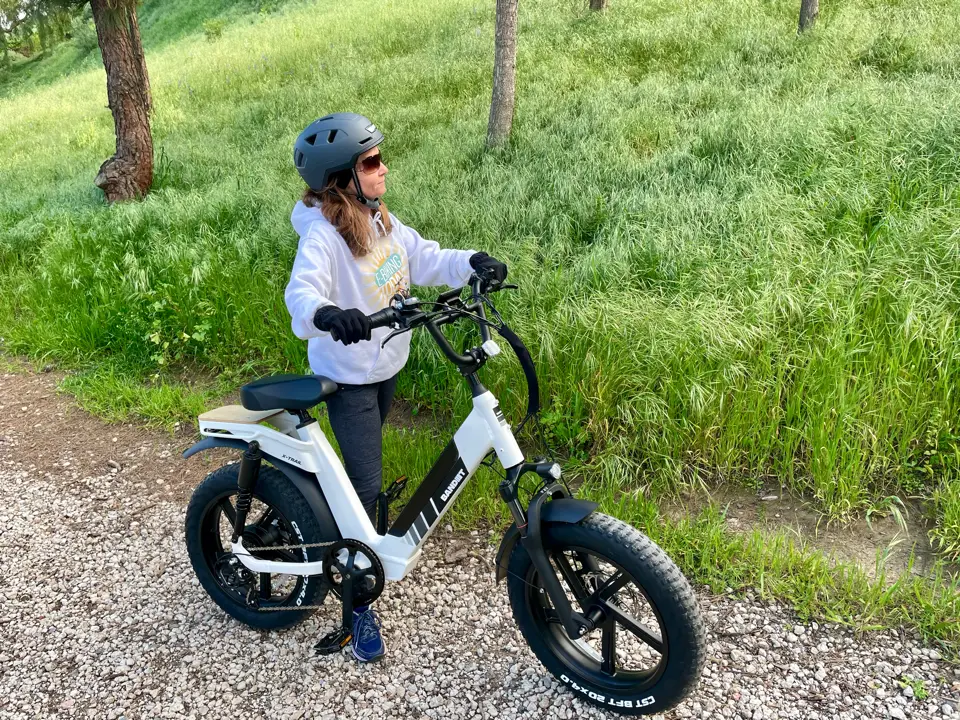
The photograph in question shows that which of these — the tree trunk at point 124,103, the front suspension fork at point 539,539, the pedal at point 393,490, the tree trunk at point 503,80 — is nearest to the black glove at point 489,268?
the front suspension fork at point 539,539

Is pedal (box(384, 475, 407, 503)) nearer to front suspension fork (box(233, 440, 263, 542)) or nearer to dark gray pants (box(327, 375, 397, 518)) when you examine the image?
dark gray pants (box(327, 375, 397, 518))

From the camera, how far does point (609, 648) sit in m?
2.54

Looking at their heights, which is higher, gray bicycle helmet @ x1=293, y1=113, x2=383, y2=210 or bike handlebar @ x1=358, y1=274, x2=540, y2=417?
gray bicycle helmet @ x1=293, y1=113, x2=383, y2=210

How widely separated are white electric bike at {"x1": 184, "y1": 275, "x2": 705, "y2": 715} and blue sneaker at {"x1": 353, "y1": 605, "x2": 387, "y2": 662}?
3.2 inches

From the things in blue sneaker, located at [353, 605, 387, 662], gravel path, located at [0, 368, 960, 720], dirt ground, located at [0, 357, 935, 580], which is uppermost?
blue sneaker, located at [353, 605, 387, 662]

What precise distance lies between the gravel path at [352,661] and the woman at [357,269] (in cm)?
23

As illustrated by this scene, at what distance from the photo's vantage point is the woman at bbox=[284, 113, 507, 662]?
2.63 meters

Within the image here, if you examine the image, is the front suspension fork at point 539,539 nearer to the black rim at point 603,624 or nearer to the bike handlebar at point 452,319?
the black rim at point 603,624

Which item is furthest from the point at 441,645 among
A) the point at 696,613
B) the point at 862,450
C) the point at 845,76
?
the point at 845,76

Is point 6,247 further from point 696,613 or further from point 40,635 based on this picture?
point 696,613

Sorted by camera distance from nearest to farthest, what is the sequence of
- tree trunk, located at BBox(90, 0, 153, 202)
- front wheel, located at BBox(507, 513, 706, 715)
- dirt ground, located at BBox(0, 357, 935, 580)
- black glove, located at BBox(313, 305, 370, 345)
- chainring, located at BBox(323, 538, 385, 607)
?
black glove, located at BBox(313, 305, 370, 345) → front wheel, located at BBox(507, 513, 706, 715) → chainring, located at BBox(323, 538, 385, 607) → dirt ground, located at BBox(0, 357, 935, 580) → tree trunk, located at BBox(90, 0, 153, 202)

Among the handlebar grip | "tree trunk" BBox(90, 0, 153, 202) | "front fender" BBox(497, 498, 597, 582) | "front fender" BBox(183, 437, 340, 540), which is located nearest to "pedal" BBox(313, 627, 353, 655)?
"front fender" BBox(183, 437, 340, 540)

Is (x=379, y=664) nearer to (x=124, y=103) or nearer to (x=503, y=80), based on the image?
(x=503, y=80)

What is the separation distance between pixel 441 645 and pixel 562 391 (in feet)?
5.17
